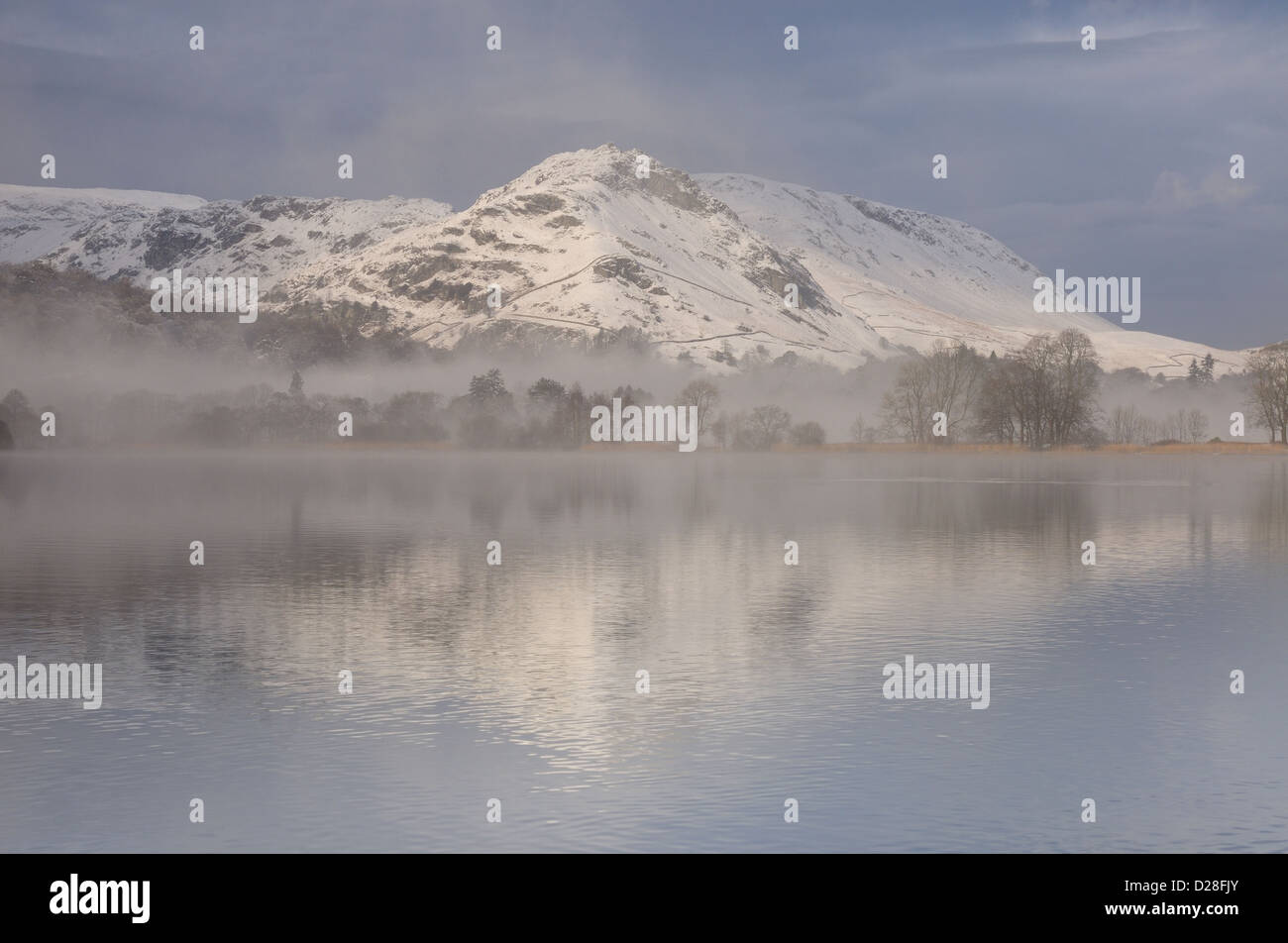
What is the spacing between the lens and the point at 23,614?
56.1m

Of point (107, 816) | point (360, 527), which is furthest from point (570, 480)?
point (107, 816)

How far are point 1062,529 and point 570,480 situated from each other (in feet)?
326

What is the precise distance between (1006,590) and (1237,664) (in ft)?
58.2

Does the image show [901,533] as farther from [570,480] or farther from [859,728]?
[570,480]

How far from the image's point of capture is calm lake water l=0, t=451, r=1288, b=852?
2923cm

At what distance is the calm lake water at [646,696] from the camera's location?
95.9ft

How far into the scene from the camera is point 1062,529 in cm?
9406

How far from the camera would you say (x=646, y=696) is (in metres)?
40.1
